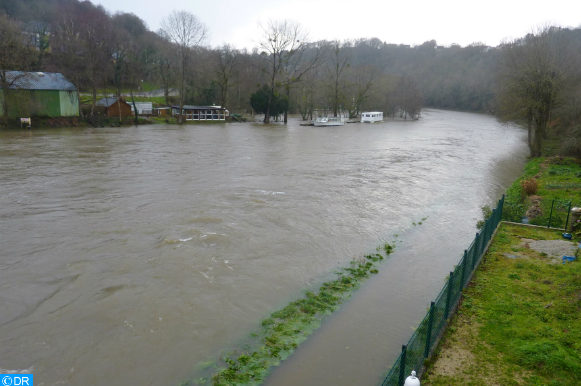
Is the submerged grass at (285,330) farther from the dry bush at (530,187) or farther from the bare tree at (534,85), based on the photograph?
the bare tree at (534,85)

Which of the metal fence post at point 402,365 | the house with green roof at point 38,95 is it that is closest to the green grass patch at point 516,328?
the metal fence post at point 402,365

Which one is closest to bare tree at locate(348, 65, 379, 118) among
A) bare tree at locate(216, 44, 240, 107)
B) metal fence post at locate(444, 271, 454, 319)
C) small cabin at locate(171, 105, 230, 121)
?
bare tree at locate(216, 44, 240, 107)

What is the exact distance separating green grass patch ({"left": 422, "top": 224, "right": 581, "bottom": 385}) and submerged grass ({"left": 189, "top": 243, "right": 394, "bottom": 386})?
2462 mm

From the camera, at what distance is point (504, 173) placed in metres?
25.3

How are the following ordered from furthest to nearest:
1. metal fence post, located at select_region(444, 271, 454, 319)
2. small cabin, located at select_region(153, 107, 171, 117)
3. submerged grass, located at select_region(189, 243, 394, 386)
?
small cabin, located at select_region(153, 107, 171, 117) → metal fence post, located at select_region(444, 271, 454, 319) → submerged grass, located at select_region(189, 243, 394, 386)

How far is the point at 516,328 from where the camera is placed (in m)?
7.45

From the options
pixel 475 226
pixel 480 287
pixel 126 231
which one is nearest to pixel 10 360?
pixel 126 231

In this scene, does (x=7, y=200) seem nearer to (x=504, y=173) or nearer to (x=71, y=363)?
(x=71, y=363)

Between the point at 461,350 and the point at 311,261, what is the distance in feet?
16.6

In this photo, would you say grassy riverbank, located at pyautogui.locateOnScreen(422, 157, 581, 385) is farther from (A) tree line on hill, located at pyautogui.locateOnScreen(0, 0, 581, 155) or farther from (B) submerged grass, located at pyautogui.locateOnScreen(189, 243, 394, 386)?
(A) tree line on hill, located at pyautogui.locateOnScreen(0, 0, 581, 155)

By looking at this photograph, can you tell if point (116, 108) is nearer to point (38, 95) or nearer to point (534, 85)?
point (38, 95)

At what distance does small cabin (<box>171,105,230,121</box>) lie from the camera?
55294 mm

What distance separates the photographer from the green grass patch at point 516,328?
6234 mm

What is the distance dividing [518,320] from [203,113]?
52.7 metres
